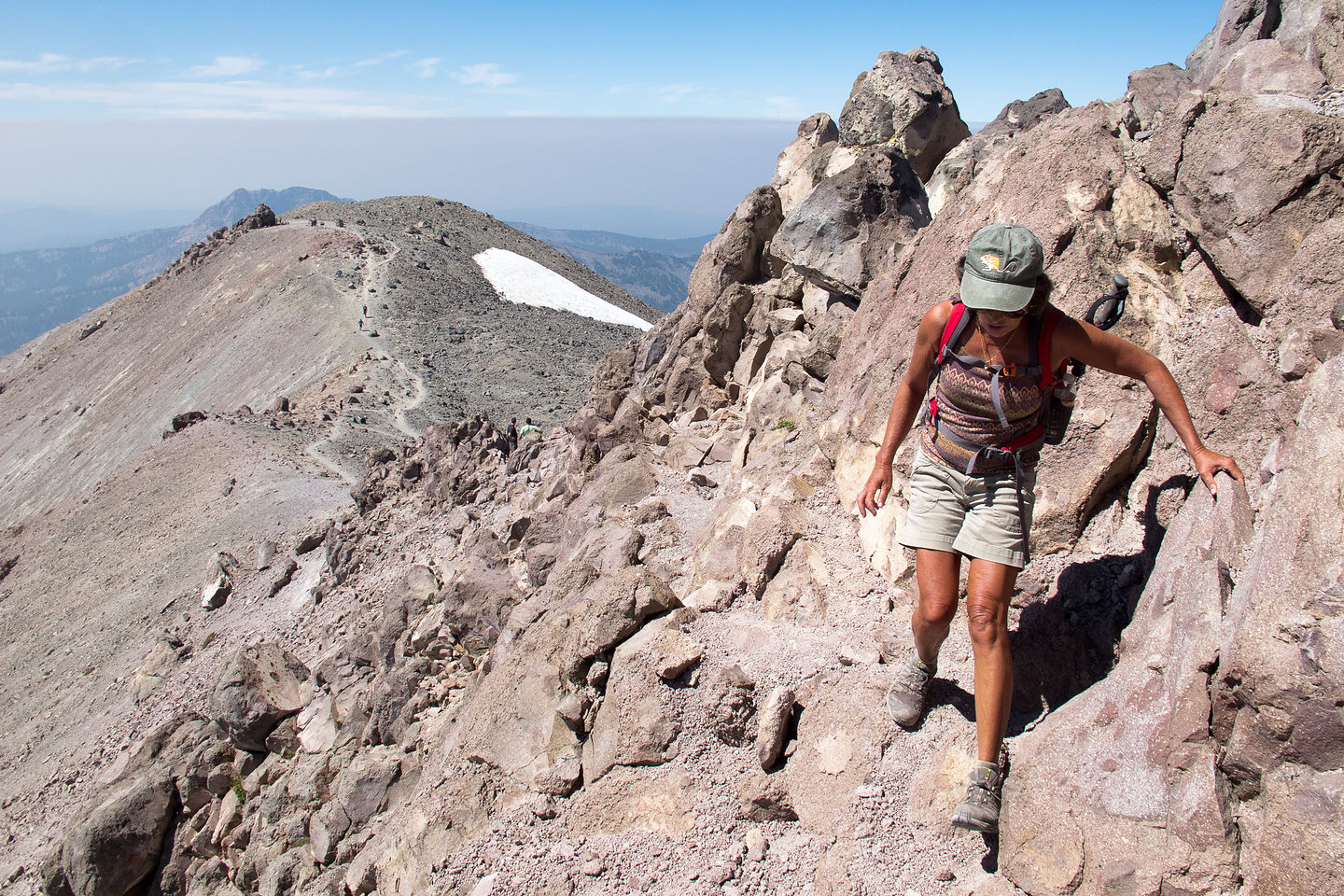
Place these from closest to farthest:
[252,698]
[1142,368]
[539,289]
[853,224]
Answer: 1. [1142,368]
2. [252,698]
3. [853,224]
4. [539,289]

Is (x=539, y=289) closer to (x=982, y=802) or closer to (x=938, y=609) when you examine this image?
(x=938, y=609)

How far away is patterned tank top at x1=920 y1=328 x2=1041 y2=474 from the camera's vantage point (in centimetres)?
467

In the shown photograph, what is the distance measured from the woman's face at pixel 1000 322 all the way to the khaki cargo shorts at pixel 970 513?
0.86 m

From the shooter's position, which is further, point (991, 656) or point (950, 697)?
point (950, 697)

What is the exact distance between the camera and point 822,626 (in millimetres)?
6871

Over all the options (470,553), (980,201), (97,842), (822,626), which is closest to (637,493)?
(470,553)

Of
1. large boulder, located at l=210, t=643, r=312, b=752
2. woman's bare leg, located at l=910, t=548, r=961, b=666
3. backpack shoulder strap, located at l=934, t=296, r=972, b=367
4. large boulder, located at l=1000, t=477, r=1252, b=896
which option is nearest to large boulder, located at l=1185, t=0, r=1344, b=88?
backpack shoulder strap, located at l=934, t=296, r=972, b=367

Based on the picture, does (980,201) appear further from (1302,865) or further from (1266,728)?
(1302,865)

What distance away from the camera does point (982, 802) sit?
176 inches

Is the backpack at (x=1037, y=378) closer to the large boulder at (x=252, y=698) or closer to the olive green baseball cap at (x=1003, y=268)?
the olive green baseball cap at (x=1003, y=268)

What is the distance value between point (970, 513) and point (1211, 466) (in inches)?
52.3

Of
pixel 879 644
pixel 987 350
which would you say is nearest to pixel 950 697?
pixel 879 644

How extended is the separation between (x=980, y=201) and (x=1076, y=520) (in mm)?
3774

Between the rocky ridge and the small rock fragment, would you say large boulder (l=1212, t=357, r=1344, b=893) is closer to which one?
the rocky ridge
